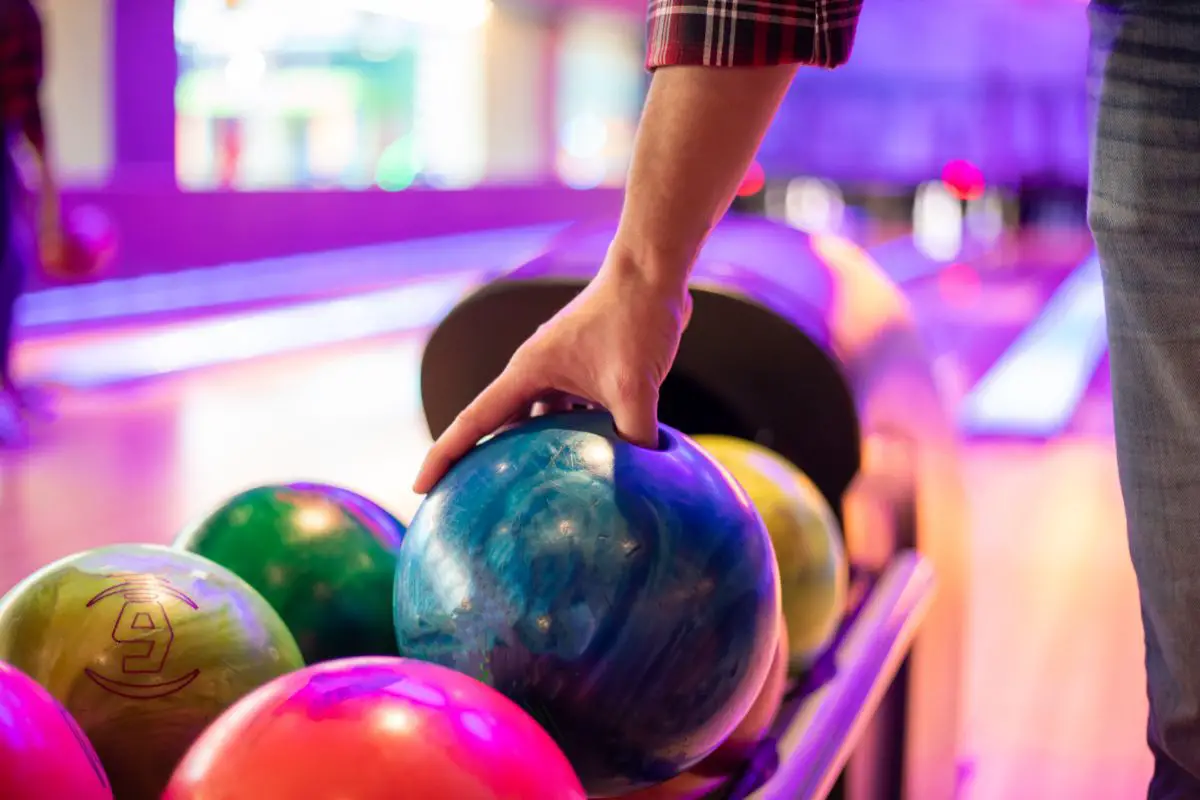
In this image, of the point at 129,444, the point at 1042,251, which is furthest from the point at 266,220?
the point at 1042,251

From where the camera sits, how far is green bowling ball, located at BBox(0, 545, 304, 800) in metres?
0.94

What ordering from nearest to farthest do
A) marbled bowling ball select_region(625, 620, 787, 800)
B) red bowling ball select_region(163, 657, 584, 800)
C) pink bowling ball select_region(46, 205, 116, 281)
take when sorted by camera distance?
red bowling ball select_region(163, 657, 584, 800) → marbled bowling ball select_region(625, 620, 787, 800) → pink bowling ball select_region(46, 205, 116, 281)

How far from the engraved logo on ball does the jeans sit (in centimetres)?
67

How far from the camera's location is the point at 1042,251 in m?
12.8

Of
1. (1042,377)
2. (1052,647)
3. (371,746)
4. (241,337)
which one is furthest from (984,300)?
(371,746)

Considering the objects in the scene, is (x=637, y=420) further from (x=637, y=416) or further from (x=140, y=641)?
(x=140, y=641)

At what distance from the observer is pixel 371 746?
70 cm

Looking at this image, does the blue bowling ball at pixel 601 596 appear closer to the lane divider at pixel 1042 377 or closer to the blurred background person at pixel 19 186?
the blurred background person at pixel 19 186

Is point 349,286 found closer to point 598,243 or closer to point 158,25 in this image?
point 158,25

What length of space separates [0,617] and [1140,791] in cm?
141

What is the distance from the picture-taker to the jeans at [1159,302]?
0.96 meters

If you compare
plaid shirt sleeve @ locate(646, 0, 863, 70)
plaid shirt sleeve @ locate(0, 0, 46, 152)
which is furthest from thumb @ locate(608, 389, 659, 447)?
plaid shirt sleeve @ locate(0, 0, 46, 152)

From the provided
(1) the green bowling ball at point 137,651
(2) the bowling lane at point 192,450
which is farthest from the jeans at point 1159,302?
(2) the bowling lane at point 192,450

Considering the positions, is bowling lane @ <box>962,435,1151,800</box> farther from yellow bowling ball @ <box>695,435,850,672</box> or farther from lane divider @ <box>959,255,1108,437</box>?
lane divider @ <box>959,255,1108,437</box>
